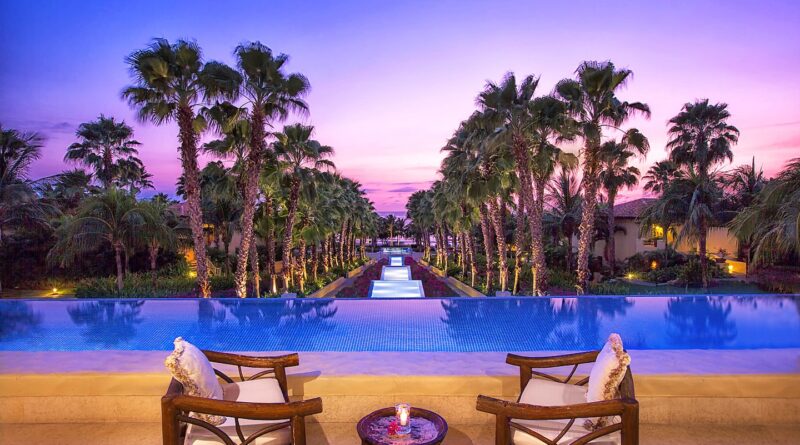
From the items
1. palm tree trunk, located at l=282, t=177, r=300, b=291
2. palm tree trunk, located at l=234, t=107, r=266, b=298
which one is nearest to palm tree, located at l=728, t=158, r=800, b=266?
palm tree trunk, located at l=234, t=107, r=266, b=298

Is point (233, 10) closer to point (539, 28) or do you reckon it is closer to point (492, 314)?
point (539, 28)

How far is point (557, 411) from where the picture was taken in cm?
260

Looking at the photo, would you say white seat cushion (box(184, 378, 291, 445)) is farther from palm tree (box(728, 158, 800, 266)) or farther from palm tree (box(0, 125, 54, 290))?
palm tree (box(0, 125, 54, 290))

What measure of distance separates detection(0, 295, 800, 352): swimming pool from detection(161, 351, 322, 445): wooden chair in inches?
113

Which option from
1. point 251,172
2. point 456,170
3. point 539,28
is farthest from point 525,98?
point 251,172

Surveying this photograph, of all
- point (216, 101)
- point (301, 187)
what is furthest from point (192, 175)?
point (301, 187)

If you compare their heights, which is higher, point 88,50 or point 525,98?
point 88,50

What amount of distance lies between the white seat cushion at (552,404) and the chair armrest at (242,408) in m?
1.22

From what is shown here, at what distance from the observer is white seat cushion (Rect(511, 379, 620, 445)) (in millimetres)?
2906

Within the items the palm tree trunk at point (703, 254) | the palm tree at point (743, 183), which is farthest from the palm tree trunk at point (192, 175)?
the palm tree at point (743, 183)

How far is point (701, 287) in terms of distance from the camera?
21922 millimetres

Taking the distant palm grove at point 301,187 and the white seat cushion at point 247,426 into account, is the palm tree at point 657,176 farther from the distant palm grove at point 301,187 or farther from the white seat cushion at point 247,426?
the white seat cushion at point 247,426

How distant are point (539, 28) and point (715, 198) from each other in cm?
1456

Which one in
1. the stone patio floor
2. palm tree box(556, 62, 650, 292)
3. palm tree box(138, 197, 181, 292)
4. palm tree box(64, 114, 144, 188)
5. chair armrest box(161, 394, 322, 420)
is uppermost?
palm tree box(64, 114, 144, 188)
